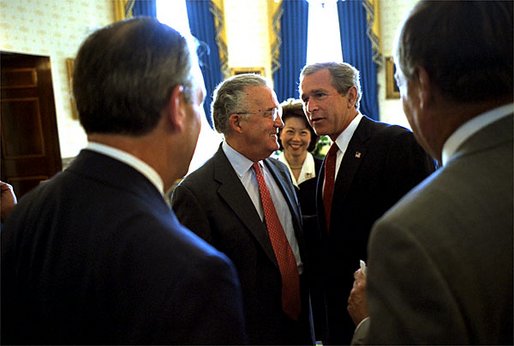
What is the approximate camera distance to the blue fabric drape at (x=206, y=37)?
28.9 feet

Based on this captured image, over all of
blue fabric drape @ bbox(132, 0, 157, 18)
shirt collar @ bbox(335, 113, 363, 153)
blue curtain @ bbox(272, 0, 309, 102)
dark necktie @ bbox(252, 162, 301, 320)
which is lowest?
dark necktie @ bbox(252, 162, 301, 320)

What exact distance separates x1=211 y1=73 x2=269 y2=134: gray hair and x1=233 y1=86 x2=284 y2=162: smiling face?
1.0 inches

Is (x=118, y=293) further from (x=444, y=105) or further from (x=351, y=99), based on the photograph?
(x=351, y=99)

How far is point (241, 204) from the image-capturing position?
2158mm

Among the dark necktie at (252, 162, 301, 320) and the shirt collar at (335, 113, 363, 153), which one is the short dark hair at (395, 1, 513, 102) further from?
the shirt collar at (335, 113, 363, 153)

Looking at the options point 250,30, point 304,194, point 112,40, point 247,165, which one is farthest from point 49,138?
point 112,40

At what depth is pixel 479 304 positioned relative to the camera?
848 mm

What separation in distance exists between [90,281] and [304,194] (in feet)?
7.96

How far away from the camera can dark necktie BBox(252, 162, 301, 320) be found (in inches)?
86.0

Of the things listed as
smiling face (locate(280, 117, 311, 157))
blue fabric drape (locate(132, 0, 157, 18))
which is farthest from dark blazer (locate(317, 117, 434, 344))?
blue fabric drape (locate(132, 0, 157, 18))

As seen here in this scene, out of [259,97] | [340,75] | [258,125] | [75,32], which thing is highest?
[75,32]

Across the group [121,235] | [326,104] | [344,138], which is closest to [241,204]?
[344,138]

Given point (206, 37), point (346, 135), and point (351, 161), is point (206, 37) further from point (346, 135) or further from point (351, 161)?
point (351, 161)

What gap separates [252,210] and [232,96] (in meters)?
0.66
